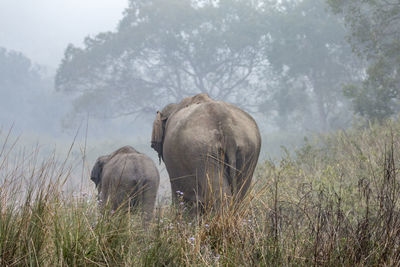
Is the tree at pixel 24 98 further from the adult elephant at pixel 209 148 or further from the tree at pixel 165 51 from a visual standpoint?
the adult elephant at pixel 209 148

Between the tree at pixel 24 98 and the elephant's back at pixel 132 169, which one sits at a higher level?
the tree at pixel 24 98

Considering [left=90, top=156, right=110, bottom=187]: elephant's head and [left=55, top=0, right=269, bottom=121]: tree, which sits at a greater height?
[left=55, top=0, right=269, bottom=121]: tree

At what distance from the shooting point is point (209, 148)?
460cm

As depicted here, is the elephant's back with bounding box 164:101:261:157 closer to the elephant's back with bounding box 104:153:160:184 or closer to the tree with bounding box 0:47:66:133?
the elephant's back with bounding box 104:153:160:184

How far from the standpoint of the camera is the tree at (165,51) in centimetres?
3666

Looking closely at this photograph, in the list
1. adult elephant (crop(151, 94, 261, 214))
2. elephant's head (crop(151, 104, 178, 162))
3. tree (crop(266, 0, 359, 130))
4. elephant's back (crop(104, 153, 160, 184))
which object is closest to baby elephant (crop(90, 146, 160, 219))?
elephant's back (crop(104, 153, 160, 184))

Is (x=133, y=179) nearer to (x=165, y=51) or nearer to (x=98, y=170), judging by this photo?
(x=98, y=170)

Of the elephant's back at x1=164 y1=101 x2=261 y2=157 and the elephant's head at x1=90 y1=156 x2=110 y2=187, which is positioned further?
the elephant's head at x1=90 y1=156 x2=110 y2=187

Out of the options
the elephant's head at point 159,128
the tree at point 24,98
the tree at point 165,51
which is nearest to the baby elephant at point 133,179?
the elephant's head at point 159,128

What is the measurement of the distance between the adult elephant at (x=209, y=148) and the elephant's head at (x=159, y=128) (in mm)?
519

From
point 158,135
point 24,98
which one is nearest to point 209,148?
point 158,135

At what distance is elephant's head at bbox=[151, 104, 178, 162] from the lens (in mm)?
5562

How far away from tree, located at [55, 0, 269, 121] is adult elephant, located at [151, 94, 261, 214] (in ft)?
104

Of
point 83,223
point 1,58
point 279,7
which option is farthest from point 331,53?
point 1,58
